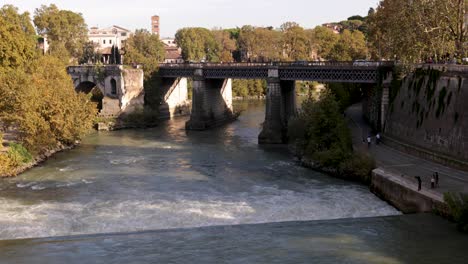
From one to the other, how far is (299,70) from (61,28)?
156 feet

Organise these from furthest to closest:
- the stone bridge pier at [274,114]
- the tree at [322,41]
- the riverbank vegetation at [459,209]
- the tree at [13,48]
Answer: the tree at [322,41] < the tree at [13,48] < the stone bridge pier at [274,114] < the riverbank vegetation at [459,209]

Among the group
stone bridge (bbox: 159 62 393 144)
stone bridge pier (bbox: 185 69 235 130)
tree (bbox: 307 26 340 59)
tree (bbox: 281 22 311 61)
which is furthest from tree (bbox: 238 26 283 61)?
stone bridge pier (bbox: 185 69 235 130)

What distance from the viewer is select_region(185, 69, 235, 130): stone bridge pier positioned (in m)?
54.8

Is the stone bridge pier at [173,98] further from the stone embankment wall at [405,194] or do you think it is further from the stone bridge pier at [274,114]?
the stone embankment wall at [405,194]

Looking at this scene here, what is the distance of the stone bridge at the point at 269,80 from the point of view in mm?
42178

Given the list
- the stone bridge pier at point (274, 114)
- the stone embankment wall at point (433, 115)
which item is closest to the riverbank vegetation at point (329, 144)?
the stone embankment wall at point (433, 115)

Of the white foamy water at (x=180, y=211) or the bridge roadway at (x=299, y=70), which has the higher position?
the bridge roadway at (x=299, y=70)

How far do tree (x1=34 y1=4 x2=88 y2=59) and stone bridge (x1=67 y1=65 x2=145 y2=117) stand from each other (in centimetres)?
1700

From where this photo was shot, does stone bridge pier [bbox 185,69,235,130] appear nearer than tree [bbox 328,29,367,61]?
Yes

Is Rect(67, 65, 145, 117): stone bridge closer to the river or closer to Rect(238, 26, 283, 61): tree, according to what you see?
the river

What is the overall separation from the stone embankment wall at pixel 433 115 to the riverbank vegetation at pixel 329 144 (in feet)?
11.0

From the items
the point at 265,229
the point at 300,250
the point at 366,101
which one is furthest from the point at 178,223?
the point at 366,101

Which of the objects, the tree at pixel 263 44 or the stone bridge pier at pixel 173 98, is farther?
the tree at pixel 263 44

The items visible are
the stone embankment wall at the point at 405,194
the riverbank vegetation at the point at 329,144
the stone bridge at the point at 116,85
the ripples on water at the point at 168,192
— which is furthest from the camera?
the stone bridge at the point at 116,85
